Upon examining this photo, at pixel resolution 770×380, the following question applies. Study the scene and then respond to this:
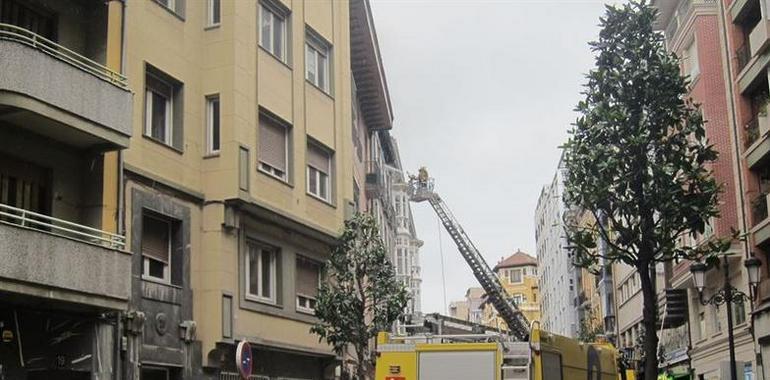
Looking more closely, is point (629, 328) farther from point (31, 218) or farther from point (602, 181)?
point (31, 218)

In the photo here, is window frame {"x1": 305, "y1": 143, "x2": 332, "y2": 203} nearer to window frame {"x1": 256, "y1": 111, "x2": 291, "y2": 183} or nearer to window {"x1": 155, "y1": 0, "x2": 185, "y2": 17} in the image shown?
window frame {"x1": 256, "y1": 111, "x2": 291, "y2": 183}

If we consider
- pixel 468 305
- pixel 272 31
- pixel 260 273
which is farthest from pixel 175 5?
pixel 468 305


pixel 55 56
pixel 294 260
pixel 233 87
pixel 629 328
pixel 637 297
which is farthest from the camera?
pixel 629 328

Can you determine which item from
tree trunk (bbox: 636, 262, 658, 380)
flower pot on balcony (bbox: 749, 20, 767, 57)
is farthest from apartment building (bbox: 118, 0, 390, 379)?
flower pot on balcony (bbox: 749, 20, 767, 57)

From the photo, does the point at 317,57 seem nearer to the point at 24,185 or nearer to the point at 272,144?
the point at 272,144

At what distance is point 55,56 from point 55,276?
3.54 metres

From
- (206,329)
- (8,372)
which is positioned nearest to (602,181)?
(206,329)

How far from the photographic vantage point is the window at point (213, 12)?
22.4 m

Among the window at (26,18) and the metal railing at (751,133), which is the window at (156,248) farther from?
the metal railing at (751,133)

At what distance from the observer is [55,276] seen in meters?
15.2

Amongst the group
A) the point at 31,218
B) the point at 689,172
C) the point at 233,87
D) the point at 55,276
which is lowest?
the point at 55,276

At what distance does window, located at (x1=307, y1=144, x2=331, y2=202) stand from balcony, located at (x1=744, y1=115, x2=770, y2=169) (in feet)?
40.7

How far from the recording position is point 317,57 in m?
27.5

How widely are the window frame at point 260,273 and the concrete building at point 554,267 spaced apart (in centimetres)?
5784
